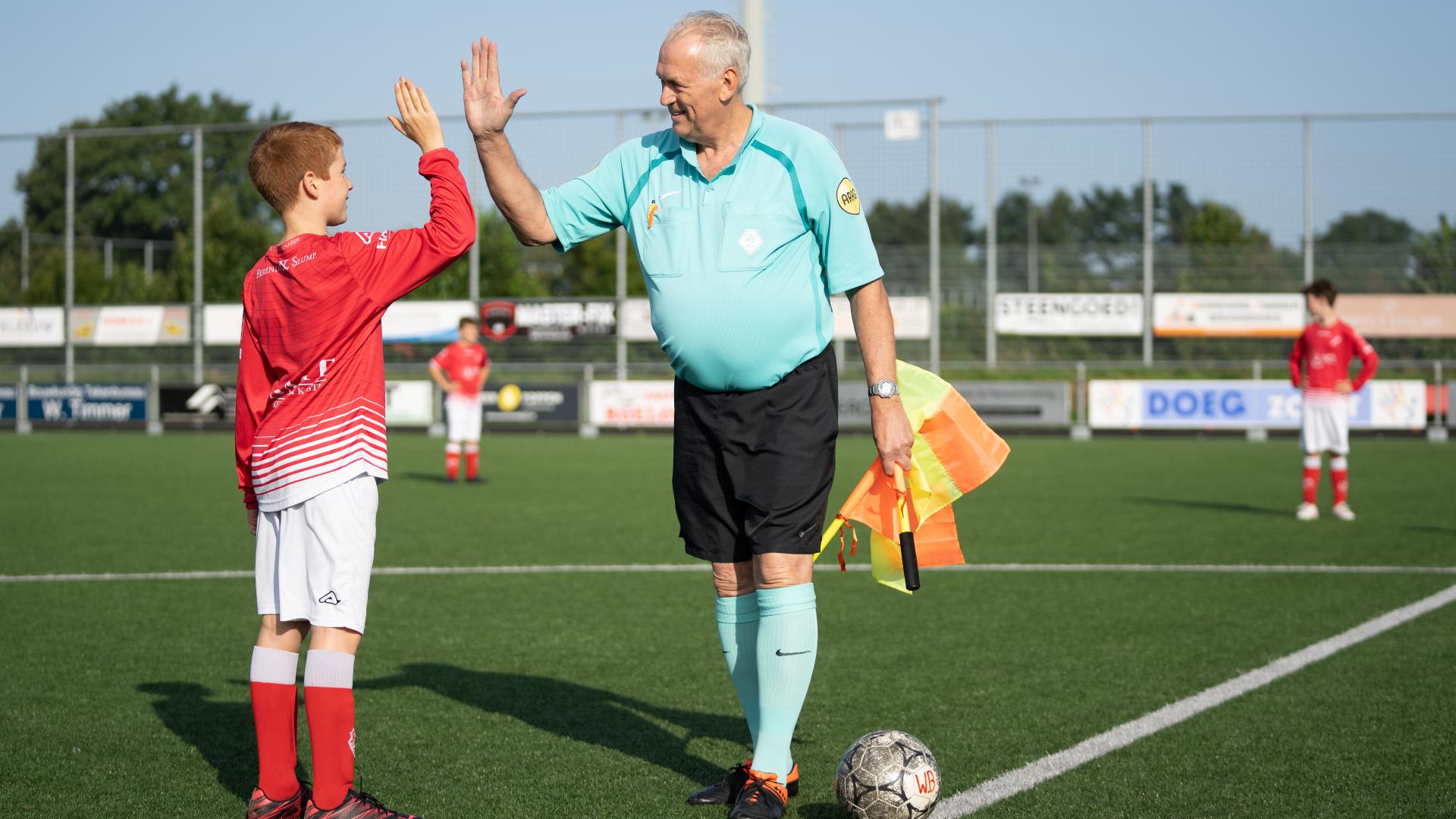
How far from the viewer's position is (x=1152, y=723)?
477 centimetres

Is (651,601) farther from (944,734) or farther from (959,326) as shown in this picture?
(959,326)

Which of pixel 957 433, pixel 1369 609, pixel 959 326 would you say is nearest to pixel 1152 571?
pixel 1369 609

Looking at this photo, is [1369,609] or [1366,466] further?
[1366,466]

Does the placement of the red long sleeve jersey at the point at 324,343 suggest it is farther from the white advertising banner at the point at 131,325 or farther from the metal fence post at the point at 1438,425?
the white advertising banner at the point at 131,325

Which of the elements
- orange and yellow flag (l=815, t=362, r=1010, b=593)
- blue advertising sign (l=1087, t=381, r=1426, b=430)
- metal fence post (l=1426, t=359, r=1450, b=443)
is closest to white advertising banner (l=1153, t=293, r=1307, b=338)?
blue advertising sign (l=1087, t=381, r=1426, b=430)

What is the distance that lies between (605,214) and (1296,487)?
42.9 ft

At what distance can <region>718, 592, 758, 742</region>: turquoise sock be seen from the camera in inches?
158

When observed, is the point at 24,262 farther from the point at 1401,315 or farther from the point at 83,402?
the point at 1401,315

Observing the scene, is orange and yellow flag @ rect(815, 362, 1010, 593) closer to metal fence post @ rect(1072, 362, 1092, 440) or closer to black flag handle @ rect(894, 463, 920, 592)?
black flag handle @ rect(894, 463, 920, 592)

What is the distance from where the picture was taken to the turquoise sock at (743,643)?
4.01 meters

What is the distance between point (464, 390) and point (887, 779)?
13.4m

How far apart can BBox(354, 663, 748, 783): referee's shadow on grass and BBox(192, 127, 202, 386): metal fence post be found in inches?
968

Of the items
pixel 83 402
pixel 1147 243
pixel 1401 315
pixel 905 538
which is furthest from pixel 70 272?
pixel 905 538

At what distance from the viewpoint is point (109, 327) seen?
98.8 feet
